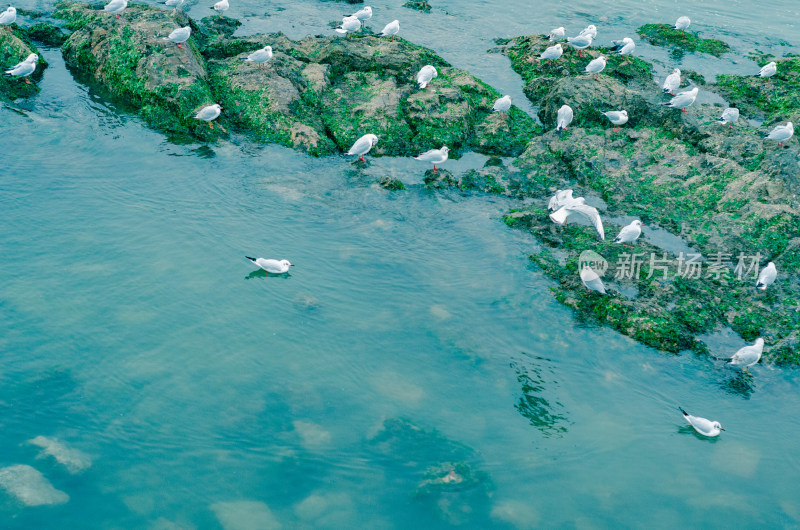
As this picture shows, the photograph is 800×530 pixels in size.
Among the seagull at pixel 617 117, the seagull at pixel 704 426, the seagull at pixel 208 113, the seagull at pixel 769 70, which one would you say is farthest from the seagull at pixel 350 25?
the seagull at pixel 704 426

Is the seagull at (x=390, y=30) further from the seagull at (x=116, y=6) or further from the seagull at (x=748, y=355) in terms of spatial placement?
the seagull at (x=748, y=355)

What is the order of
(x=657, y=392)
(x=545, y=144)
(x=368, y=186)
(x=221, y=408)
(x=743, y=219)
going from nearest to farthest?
(x=221, y=408) → (x=657, y=392) → (x=743, y=219) → (x=368, y=186) → (x=545, y=144)

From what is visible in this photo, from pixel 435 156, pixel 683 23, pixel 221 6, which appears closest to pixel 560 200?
pixel 435 156

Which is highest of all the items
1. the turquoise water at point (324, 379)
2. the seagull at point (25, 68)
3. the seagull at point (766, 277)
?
the seagull at point (25, 68)

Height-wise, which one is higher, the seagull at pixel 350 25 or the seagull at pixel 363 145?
the seagull at pixel 350 25

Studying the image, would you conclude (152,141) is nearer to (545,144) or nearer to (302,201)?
(302,201)

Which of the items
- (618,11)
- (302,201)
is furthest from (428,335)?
(618,11)

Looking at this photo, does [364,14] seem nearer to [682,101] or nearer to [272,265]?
[682,101]
